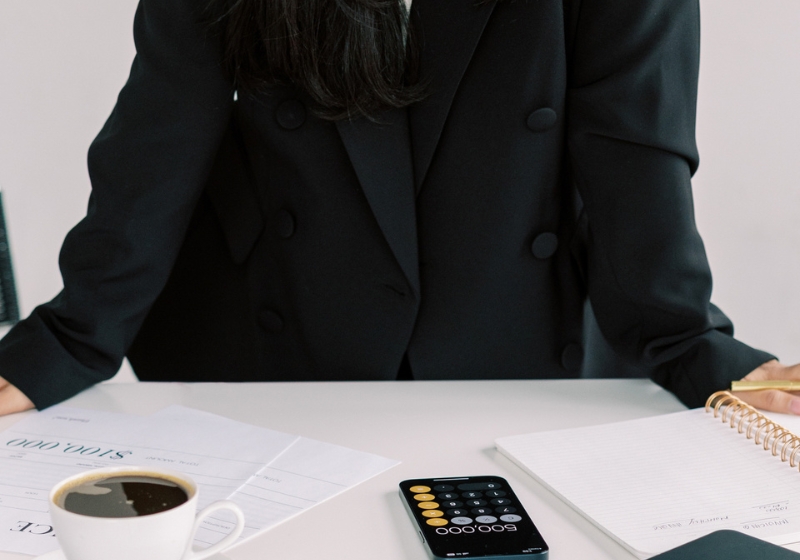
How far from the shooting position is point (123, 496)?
16.8 inches

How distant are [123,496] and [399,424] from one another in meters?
0.33

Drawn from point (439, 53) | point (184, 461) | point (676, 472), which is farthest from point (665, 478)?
point (439, 53)

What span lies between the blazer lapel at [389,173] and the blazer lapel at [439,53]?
21 millimetres

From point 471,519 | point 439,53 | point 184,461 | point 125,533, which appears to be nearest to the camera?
point 125,533

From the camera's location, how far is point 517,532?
1.66 feet

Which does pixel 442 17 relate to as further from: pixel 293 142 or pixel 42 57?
pixel 42 57

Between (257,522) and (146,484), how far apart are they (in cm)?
11

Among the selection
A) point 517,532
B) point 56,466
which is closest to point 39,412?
point 56,466

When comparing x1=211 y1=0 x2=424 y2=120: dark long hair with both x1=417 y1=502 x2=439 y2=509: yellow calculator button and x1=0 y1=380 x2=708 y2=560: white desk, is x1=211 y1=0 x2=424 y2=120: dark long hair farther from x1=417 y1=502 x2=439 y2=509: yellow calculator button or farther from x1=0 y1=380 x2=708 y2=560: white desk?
x1=417 y1=502 x2=439 y2=509: yellow calculator button

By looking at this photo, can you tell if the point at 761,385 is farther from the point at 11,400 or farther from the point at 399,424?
the point at 11,400

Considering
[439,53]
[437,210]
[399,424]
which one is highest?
[439,53]

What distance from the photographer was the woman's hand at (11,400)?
74 centimetres

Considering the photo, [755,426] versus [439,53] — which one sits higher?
[439,53]

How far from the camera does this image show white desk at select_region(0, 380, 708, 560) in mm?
516
